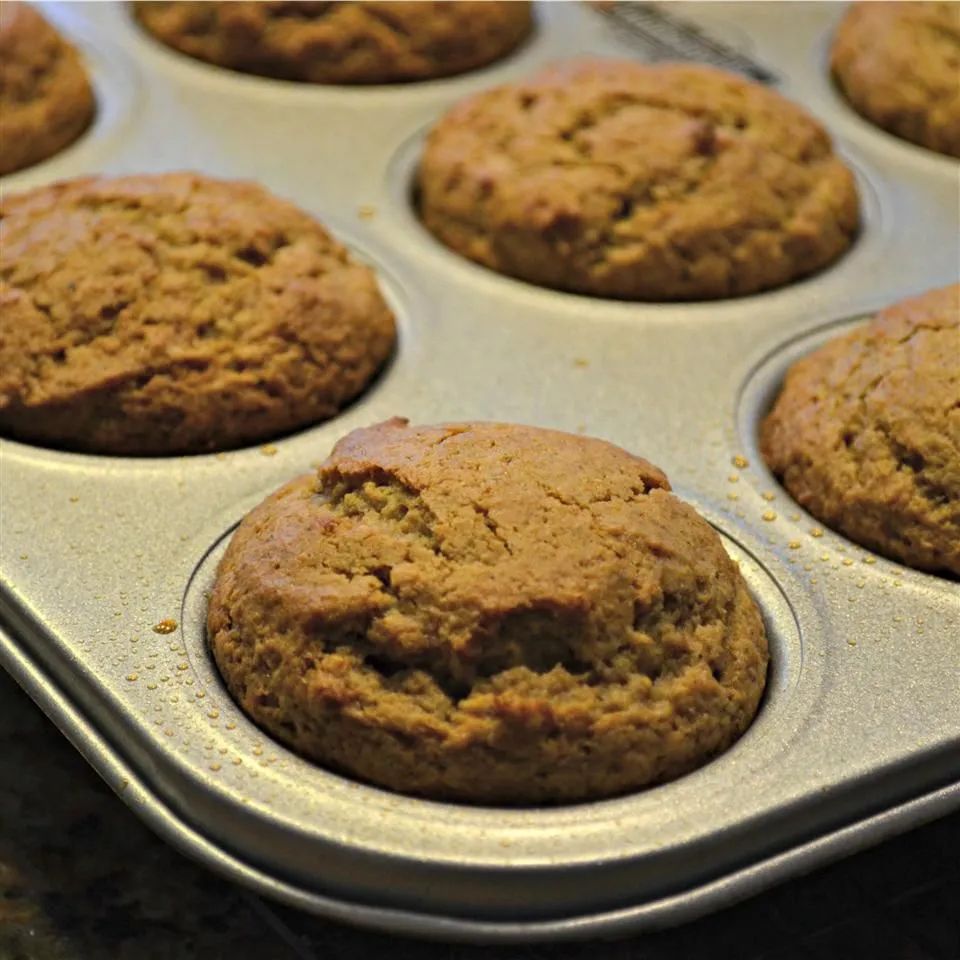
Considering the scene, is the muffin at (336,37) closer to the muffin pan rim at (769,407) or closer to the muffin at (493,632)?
the muffin pan rim at (769,407)

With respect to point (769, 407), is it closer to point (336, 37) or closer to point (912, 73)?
point (912, 73)

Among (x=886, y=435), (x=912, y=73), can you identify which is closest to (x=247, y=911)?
(x=886, y=435)

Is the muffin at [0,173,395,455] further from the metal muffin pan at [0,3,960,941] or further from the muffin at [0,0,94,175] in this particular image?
the muffin at [0,0,94,175]

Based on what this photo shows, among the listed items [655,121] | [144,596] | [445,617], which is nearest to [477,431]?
[445,617]

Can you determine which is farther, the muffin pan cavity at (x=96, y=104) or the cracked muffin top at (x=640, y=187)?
the muffin pan cavity at (x=96, y=104)

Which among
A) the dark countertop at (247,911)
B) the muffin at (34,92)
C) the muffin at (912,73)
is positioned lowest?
the dark countertop at (247,911)

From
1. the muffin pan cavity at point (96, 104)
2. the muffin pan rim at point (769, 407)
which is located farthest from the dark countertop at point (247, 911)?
the muffin pan cavity at point (96, 104)
